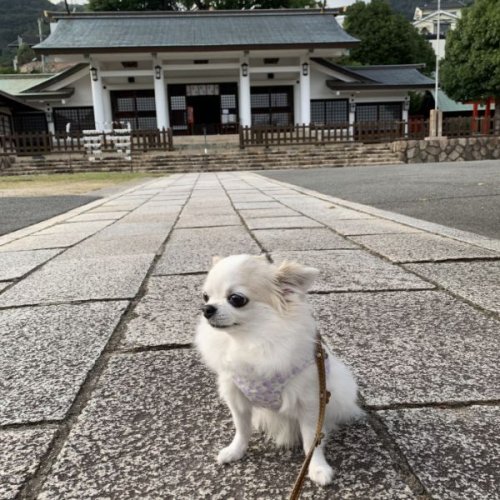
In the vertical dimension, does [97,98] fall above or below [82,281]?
above

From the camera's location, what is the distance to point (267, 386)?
112 centimetres

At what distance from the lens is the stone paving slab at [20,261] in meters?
3.11

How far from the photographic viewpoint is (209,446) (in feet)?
3.98

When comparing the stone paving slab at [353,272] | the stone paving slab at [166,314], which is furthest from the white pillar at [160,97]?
the stone paving slab at [166,314]

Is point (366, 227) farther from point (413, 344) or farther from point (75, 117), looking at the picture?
point (75, 117)

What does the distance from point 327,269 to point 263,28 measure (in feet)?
81.5

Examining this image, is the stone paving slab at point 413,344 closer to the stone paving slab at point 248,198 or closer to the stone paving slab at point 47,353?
the stone paving slab at point 47,353

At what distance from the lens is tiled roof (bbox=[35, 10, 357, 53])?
21.7 metres

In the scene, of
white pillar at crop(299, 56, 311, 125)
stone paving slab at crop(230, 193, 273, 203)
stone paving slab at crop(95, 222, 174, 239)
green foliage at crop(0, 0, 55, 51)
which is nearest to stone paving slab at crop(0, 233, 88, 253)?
stone paving slab at crop(95, 222, 174, 239)

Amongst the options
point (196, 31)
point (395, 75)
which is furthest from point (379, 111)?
point (196, 31)

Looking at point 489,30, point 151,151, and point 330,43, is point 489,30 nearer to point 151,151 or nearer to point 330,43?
point 330,43

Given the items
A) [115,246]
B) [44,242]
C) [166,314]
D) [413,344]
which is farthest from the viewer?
[44,242]

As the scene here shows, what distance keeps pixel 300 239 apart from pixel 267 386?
2883 mm

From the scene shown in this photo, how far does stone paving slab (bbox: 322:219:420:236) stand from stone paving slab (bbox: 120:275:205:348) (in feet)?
6.38
